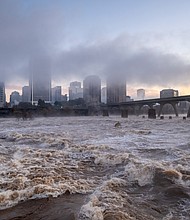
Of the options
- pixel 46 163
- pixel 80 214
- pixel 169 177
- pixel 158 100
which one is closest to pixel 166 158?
pixel 169 177

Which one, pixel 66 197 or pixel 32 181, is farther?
pixel 32 181

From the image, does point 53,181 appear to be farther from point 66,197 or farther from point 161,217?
point 161,217

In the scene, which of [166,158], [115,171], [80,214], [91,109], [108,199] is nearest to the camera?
[80,214]

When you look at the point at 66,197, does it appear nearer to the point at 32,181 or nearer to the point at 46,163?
the point at 32,181

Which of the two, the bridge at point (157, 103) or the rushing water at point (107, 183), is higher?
the bridge at point (157, 103)

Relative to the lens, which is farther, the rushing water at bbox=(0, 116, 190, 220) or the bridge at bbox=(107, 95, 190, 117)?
the bridge at bbox=(107, 95, 190, 117)

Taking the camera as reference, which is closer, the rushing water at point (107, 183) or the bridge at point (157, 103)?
the rushing water at point (107, 183)

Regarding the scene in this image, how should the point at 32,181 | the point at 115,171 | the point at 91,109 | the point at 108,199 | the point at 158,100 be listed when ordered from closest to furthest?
the point at 108,199, the point at 32,181, the point at 115,171, the point at 158,100, the point at 91,109

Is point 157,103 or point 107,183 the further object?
point 157,103

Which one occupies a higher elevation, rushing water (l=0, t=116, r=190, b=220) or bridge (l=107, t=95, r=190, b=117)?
bridge (l=107, t=95, r=190, b=117)

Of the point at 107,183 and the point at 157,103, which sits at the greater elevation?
the point at 157,103
